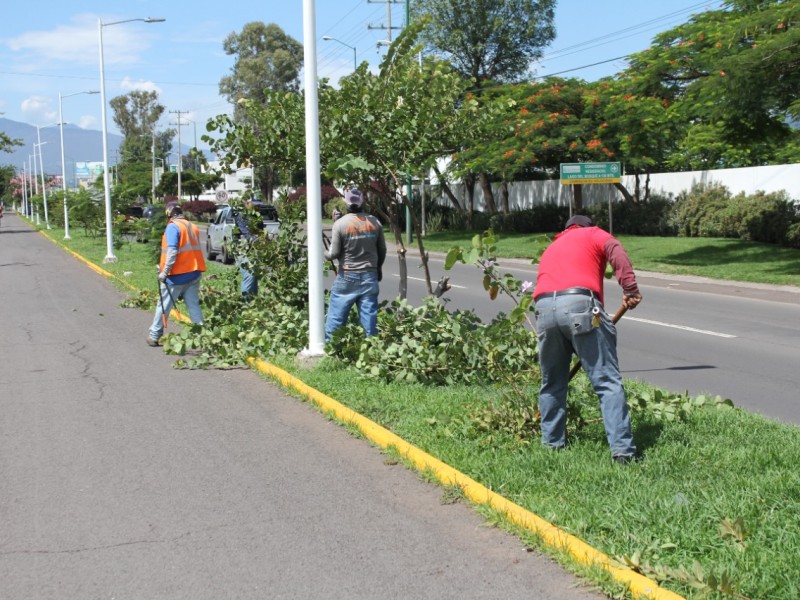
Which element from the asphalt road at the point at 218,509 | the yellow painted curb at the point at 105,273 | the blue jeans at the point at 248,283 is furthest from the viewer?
the yellow painted curb at the point at 105,273

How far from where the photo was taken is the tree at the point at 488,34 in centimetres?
4281

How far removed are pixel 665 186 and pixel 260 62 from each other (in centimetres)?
4635

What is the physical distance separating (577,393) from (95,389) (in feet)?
15.7

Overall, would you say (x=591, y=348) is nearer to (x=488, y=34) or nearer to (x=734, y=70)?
(x=734, y=70)

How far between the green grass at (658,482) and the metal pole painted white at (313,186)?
1648mm

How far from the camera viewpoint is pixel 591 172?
25359 mm

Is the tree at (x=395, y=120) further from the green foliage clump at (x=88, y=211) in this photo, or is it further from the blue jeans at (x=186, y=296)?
the green foliage clump at (x=88, y=211)

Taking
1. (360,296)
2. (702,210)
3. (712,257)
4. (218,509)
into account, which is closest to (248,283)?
(360,296)

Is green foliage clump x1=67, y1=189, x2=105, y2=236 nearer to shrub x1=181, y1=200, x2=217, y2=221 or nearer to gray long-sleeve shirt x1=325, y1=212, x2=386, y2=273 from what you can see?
shrub x1=181, y1=200, x2=217, y2=221

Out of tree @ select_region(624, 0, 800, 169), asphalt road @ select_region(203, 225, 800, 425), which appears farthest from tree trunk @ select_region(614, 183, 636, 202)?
asphalt road @ select_region(203, 225, 800, 425)

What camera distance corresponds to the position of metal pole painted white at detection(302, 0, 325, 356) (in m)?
9.34

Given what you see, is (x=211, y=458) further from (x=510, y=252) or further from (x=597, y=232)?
(x=510, y=252)

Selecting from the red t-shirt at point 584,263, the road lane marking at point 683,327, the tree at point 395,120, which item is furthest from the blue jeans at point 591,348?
the road lane marking at point 683,327

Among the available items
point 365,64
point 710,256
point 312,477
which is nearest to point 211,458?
point 312,477
